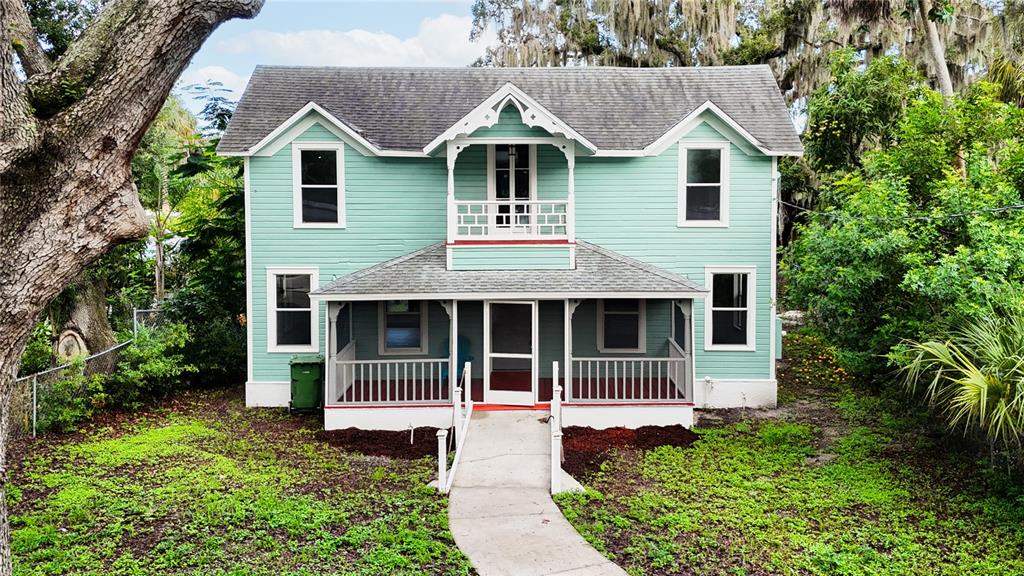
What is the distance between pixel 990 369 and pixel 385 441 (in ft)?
28.6

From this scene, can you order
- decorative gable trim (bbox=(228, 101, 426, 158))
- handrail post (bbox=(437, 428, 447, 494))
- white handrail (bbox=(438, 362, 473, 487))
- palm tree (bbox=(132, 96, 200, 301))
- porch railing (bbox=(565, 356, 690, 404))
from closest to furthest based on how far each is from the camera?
handrail post (bbox=(437, 428, 447, 494))
white handrail (bbox=(438, 362, 473, 487))
porch railing (bbox=(565, 356, 690, 404))
decorative gable trim (bbox=(228, 101, 426, 158))
palm tree (bbox=(132, 96, 200, 301))

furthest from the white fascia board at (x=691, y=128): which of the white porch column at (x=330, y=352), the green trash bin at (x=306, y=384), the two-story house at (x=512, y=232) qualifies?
the green trash bin at (x=306, y=384)

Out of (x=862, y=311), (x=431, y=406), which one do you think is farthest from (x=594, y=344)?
(x=862, y=311)

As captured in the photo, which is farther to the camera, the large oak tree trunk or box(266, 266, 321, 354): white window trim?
box(266, 266, 321, 354): white window trim

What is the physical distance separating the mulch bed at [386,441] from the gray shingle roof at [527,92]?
5701 millimetres

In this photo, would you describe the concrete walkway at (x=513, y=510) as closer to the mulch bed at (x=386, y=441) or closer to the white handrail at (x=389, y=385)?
the mulch bed at (x=386, y=441)

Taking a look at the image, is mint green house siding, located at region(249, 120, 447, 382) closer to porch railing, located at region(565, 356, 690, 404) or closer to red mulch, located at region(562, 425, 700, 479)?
porch railing, located at region(565, 356, 690, 404)

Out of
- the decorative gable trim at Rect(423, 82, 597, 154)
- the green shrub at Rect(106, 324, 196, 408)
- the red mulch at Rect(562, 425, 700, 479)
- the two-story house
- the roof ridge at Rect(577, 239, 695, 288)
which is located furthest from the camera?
the two-story house

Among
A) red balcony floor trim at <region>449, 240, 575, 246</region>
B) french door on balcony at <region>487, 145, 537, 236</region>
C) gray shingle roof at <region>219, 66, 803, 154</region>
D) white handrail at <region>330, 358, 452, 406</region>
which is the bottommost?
white handrail at <region>330, 358, 452, 406</region>

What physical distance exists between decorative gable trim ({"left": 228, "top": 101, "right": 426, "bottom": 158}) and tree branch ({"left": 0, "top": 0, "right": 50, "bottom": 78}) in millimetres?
7711

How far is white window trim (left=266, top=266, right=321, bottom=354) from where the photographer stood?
14852 millimetres

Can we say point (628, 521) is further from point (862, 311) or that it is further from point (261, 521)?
point (862, 311)

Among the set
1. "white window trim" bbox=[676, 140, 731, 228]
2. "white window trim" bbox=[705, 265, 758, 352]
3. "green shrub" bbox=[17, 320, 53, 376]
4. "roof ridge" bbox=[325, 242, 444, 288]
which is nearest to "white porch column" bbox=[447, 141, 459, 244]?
"roof ridge" bbox=[325, 242, 444, 288]

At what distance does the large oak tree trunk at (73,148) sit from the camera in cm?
563
